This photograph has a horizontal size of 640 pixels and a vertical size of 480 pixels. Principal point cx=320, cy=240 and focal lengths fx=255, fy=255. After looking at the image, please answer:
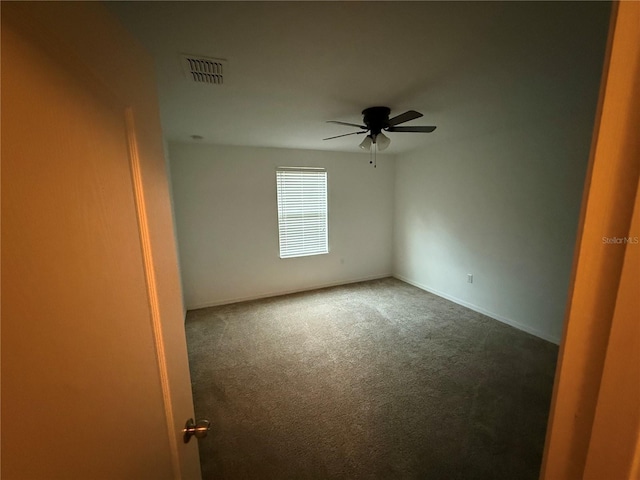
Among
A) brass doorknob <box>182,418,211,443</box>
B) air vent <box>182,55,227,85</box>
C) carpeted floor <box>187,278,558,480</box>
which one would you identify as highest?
air vent <box>182,55,227,85</box>

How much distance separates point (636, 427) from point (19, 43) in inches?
36.0

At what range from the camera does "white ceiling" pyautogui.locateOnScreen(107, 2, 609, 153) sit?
1.11 meters

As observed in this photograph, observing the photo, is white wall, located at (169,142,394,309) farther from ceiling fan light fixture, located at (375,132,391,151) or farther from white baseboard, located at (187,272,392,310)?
ceiling fan light fixture, located at (375,132,391,151)

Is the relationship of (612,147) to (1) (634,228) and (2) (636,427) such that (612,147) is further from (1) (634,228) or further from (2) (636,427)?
(2) (636,427)

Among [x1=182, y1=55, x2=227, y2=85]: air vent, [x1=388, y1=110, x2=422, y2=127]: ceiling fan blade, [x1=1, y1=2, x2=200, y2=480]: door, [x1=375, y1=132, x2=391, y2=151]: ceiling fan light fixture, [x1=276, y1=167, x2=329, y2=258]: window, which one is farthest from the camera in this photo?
[x1=276, y1=167, x2=329, y2=258]: window

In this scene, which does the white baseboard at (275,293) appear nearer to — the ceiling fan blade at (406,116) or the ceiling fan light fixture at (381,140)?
the ceiling fan light fixture at (381,140)

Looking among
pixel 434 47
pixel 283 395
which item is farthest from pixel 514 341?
pixel 434 47

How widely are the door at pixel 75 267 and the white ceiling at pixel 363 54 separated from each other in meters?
0.80

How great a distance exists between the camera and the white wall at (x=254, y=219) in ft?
11.6

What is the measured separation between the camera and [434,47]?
1.36 metres

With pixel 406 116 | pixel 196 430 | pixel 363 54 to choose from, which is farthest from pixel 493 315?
pixel 196 430

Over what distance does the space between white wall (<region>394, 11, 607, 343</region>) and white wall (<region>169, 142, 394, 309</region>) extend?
91cm

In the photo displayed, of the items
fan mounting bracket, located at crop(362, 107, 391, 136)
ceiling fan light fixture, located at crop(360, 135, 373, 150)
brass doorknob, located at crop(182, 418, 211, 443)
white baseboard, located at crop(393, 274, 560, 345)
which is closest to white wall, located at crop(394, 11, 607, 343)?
white baseboard, located at crop(393, 274, 560, 345)

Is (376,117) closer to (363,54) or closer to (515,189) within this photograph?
(363,54)
